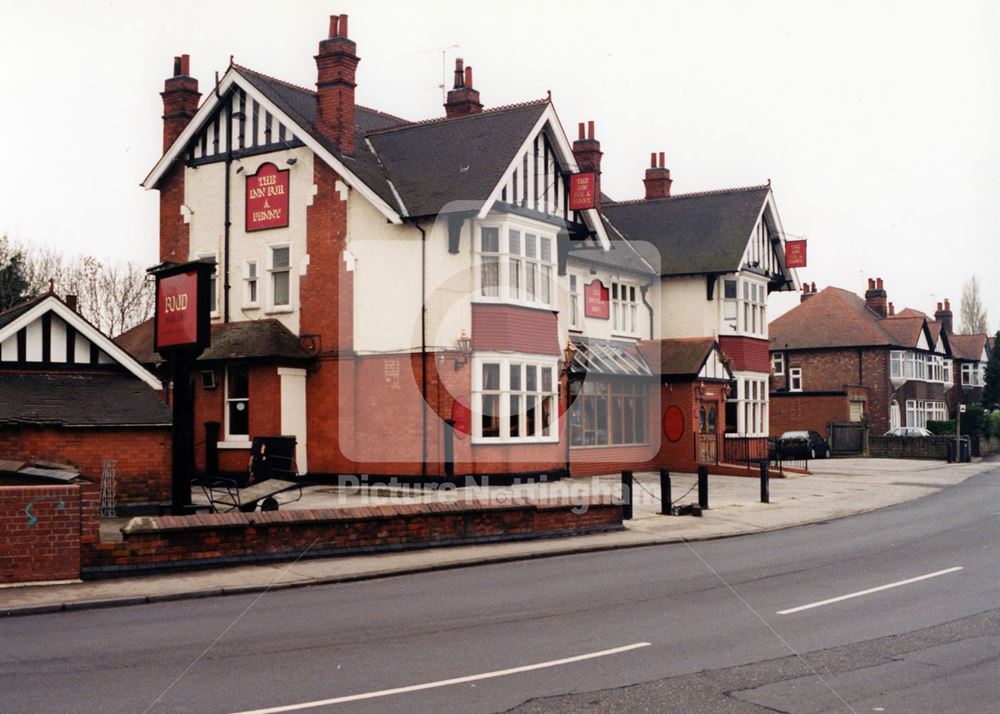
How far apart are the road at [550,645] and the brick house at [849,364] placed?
43.1 meters

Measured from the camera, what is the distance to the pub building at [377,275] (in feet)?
88.1

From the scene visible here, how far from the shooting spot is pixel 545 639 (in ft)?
32.3

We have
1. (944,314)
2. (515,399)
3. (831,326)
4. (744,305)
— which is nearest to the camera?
(515,399)

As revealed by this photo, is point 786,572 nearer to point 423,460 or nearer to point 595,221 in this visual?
point 423,460

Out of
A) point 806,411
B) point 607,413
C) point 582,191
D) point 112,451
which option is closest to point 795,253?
point 607,413

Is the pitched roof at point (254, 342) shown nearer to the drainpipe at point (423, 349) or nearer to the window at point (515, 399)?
the drainpipe at point (423, 349)

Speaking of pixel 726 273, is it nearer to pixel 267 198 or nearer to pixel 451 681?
pixel 267 198

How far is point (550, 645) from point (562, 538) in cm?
923

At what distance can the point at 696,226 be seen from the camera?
39.7m

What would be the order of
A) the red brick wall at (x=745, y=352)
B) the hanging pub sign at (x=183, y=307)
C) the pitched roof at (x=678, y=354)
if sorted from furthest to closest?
the red brick wall at (x=745, y=352)
the pitched roof at (x=678, y=354)
the hanging pub sign at (x=183, y=307)

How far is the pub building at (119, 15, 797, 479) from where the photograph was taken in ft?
88.1

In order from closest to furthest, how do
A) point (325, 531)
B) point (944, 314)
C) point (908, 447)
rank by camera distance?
point (325, 531) → point (908, 447) → point (944, 314)

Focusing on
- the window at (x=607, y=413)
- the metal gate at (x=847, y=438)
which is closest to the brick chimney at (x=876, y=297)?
the metal gate at (x=847, y=438)

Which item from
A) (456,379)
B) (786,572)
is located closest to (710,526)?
(786,572)
